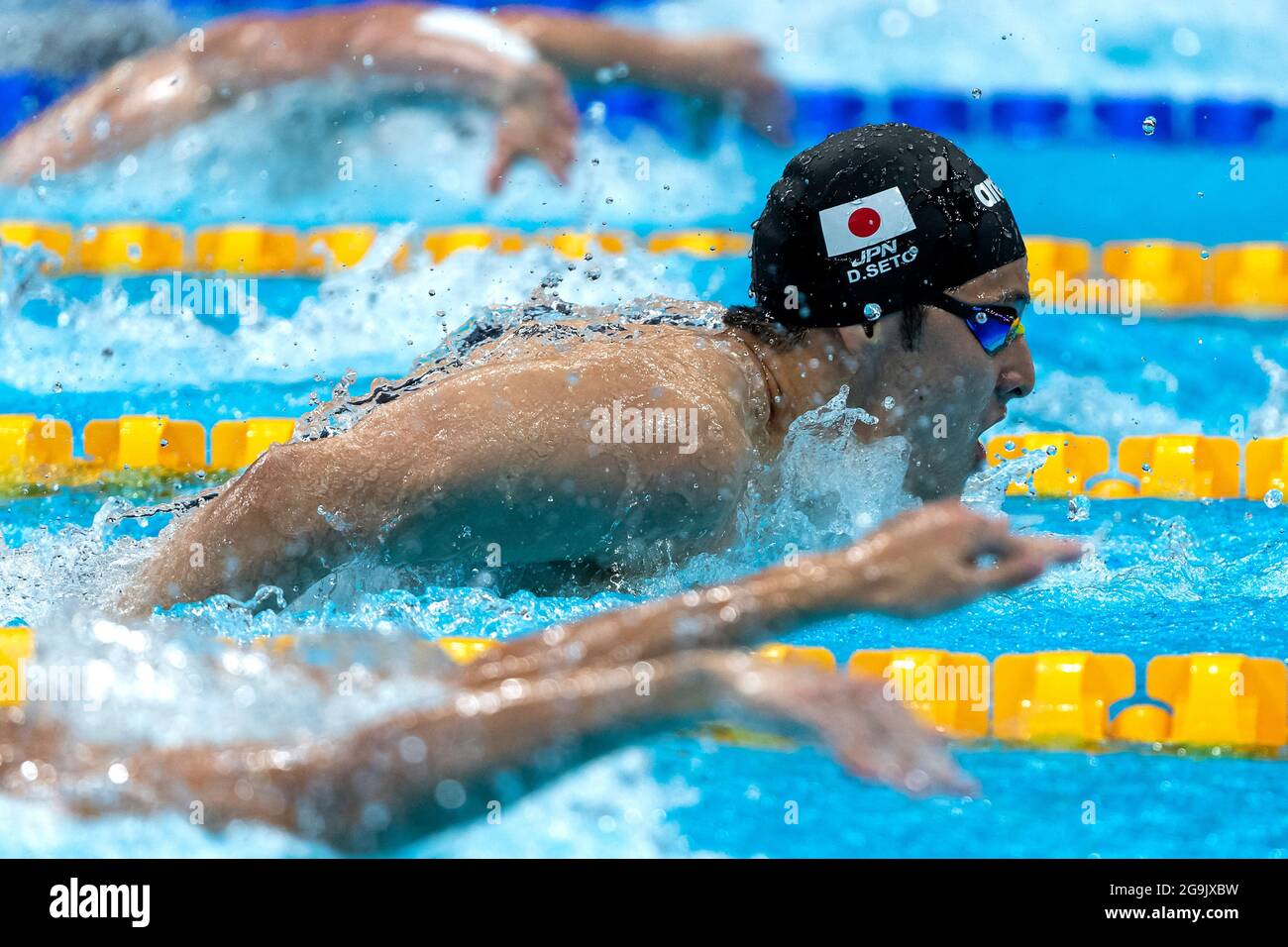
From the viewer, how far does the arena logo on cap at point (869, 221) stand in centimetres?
227

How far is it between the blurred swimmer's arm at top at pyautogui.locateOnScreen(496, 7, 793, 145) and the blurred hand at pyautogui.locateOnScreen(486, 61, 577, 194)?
52.0 inches

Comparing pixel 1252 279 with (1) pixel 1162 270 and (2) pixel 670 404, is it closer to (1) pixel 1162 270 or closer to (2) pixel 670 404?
(1) pixel 1162 270

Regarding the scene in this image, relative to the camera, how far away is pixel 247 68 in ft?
18.6

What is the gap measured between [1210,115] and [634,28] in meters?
2.74

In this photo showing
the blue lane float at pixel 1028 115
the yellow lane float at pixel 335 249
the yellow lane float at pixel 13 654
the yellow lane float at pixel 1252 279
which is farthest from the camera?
the blue lane float at pixel 1028 115

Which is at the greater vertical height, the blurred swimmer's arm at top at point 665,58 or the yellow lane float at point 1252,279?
the blurred swimmer's arm at top at point 665,58

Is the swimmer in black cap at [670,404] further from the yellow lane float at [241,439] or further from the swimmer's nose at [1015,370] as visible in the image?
the yellow lane float at [241,439]

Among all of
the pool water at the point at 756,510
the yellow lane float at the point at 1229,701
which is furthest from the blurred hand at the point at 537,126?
the yellow lane float at the point at 1229,701

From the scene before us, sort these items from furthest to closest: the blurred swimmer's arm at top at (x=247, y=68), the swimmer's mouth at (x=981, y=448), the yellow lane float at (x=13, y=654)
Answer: the blurred swimmer's arm at top at (x=247, y=68) < the swimmer's mouth at (x=981, y=448) < the yellow lane float at (x=13, y=654)

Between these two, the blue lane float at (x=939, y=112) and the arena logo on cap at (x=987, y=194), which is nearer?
the arena logo on cap at (x=987, y=194)

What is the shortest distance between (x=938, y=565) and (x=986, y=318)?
1134 millimetres

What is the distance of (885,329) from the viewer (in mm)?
2307

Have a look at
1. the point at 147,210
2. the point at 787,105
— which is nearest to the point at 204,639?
the point at 147,210

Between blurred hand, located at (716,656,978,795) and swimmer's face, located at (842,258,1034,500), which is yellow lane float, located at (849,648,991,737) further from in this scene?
blurred hand, located at (716,656,978,795)
